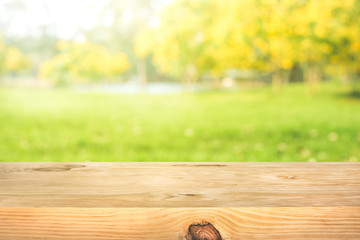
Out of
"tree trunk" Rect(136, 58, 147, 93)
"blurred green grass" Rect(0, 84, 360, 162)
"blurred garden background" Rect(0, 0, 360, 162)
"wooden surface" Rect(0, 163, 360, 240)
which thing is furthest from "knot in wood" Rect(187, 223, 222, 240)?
"tree trunk" Rect(136, 58, 147, 93)

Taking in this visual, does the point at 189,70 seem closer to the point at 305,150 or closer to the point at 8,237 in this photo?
the point at 305,150

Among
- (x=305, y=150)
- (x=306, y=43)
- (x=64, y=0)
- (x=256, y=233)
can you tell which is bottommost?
(x=305, y=150)

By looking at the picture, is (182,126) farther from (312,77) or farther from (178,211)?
(178,211)

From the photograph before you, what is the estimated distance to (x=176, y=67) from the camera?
280 cm

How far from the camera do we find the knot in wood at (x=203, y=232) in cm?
35

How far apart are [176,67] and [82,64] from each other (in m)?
0.85

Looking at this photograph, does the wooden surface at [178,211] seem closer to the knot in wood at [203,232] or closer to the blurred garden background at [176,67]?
the knot in wood at [203,232]

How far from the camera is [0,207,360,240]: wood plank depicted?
13.6 inches

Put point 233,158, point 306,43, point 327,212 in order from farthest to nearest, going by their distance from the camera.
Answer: point 306,43 < point 233,158 < point 327,212

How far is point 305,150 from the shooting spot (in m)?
2.34

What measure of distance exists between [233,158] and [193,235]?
191 centimetres

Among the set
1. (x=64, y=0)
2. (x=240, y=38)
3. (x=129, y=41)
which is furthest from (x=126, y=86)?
(x=240, y=38)

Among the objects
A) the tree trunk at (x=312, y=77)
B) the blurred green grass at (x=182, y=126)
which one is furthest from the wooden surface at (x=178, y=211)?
the tree trunk at (x=312, y=77)

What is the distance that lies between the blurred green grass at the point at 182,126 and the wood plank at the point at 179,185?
1678 mm
